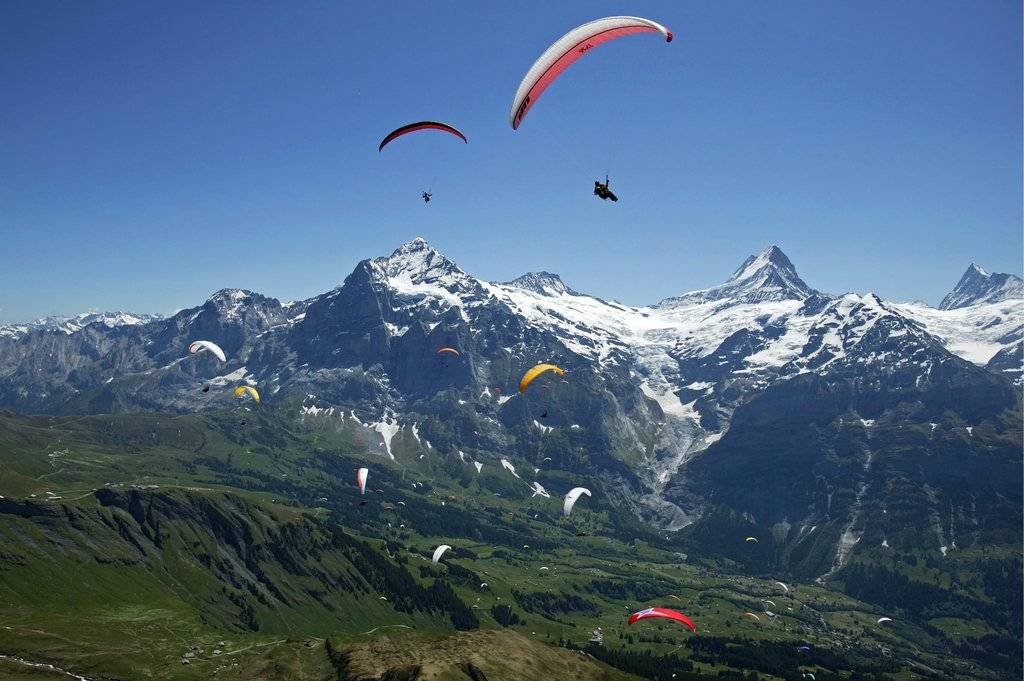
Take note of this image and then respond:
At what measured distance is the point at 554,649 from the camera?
19375 cm

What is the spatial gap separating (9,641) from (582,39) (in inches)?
7623

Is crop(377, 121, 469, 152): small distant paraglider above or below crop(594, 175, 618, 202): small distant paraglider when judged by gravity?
above

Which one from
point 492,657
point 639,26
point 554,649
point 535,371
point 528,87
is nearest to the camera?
point 639,26

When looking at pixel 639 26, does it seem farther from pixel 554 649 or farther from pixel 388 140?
pixel 554 649

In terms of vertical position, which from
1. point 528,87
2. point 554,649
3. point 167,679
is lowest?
point 167,679

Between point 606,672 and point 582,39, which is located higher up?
point 582,39

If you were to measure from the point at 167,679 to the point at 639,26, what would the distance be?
18670cm

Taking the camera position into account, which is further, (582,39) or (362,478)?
(362,478)

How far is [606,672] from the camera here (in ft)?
610

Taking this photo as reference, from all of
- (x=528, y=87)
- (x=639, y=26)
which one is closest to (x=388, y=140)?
(x=528, y=87)

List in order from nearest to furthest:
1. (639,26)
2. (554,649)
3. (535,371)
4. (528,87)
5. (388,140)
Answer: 1. (639,26)
2. (528,87)
3. (388,140)
4. (535,371)
5. (554,649)

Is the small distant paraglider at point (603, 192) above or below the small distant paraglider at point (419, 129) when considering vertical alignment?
below

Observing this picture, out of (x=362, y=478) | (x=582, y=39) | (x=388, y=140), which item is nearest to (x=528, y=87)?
(x=582, y=39)

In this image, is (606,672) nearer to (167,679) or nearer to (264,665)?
(264,665)
